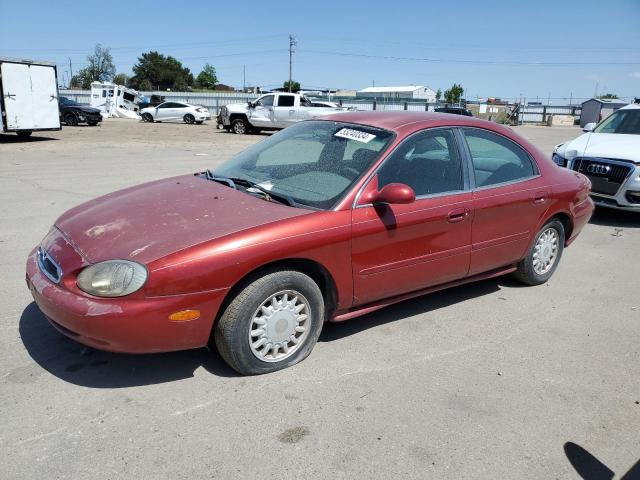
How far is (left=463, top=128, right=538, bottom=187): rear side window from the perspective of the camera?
4.26 metres

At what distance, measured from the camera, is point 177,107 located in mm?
35062

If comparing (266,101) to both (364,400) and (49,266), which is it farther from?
(364,400)

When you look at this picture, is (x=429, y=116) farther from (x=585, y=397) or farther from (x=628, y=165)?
(x=628, y=165)

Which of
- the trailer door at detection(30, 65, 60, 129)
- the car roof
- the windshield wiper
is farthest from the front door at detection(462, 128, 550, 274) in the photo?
the trailer door at detection(30, 65, 60, 129)

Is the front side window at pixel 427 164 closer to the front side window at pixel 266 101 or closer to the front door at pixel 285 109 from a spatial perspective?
the front door at pixel 285 109

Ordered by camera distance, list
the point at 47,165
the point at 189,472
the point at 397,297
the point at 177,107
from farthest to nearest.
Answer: the point at 177,107
the point at 47,165
the point at 397,297
the point at 189,472

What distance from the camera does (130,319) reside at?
281 centimetres

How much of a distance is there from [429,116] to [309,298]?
1.85m

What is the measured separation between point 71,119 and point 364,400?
29.2m

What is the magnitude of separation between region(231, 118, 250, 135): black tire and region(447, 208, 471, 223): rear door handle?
22.7 metres

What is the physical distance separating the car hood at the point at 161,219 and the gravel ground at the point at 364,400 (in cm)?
79

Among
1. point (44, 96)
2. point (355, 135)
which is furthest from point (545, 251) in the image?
point (44, 96)

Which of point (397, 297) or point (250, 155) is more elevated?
point (250, 155)

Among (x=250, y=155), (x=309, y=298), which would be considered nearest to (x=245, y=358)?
(x=309, y=298)
